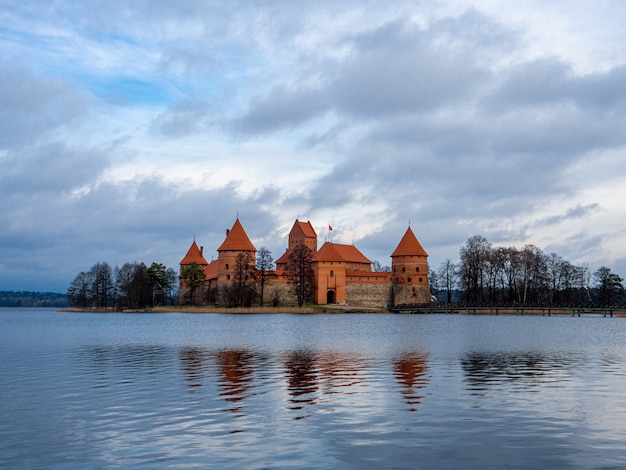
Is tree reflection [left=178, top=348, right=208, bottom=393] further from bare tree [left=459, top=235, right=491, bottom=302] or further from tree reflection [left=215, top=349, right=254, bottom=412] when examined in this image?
bare tree [left=459, top=235, right=491, bottom=302]

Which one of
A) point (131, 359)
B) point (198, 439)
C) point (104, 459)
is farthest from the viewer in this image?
point (131, 359)

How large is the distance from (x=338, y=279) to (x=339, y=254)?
3.38 meters

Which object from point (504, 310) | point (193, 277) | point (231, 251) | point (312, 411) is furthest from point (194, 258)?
point (312, 411)

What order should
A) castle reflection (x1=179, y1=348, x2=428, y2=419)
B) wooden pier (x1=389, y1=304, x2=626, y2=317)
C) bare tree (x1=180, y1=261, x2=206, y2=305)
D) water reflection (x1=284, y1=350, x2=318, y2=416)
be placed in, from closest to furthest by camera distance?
water reflection (x1=284, y1=350, x2=318, y2=416) < castle reflection (x1=179, y1=348, x2=428, y2=419) < wooden pier (x1=389, y1=304, x2=626, y2=317) < bare tree (x1=180, y1=261, x2=206, y2=305)

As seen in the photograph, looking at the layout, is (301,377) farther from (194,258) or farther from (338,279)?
(194,258)

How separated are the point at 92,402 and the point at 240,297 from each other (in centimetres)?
5531

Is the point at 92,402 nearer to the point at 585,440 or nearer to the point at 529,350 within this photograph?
the point at 585,440

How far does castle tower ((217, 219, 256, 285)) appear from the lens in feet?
252

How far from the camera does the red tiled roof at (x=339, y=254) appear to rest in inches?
3091

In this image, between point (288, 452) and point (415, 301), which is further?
point (415, 301)

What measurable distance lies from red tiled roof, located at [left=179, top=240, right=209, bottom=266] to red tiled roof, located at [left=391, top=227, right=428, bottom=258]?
28.4 m

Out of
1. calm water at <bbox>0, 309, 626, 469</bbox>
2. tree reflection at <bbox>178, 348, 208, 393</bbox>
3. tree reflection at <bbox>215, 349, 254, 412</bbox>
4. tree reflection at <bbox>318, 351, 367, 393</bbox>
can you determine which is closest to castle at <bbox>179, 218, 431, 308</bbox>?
tree reflection at <bbox>178, 348, 208, 393</bbox>

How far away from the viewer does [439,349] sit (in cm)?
2250

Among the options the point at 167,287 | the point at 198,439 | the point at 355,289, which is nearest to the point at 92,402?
the point at 198,439
